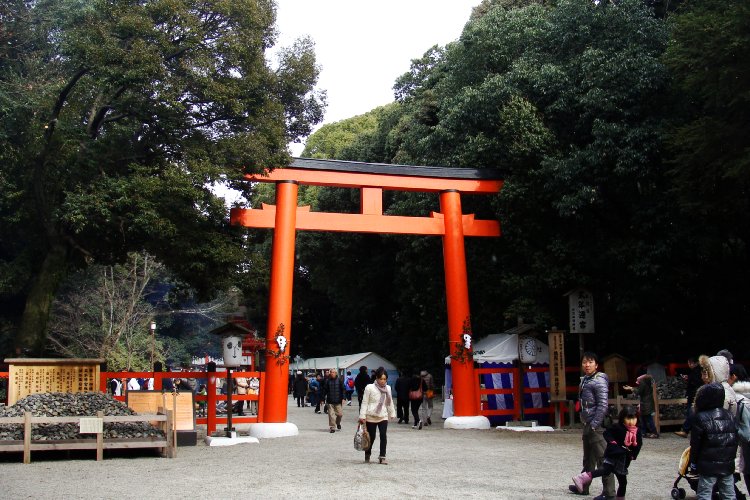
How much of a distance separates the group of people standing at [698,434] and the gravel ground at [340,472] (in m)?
0.56

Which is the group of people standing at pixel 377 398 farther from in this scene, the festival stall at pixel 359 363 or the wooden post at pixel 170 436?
the wooden post at pixel 170 436

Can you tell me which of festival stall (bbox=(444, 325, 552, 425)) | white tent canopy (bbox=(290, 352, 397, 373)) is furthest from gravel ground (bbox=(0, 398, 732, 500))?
white tent canopy (bbox=(290, 352, 397, 373))

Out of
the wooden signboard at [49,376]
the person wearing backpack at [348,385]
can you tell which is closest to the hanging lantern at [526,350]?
the wooden signboard at [49,376]

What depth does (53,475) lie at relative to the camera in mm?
10828

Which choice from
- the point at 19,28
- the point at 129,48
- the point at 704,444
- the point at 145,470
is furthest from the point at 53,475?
the point at 19,28

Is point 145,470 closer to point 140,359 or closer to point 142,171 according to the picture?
point 142,171

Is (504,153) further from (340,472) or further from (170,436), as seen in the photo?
(340,472)

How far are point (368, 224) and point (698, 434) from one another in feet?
43.0

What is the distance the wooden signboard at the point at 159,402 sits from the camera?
14.8 meters

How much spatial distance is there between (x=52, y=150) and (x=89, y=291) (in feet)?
61.4

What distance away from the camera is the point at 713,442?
22.9 feet

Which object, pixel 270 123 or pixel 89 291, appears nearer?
pixel 270 123

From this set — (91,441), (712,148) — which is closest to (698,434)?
(91,441)

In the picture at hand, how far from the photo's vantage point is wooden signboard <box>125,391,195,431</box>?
14.8 m
